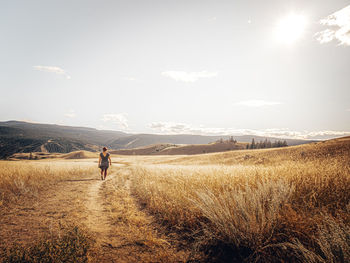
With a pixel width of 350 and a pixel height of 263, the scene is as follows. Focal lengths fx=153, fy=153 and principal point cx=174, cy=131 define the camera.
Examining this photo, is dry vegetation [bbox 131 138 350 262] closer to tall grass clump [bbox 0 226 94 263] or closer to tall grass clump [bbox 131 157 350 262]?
tall grass clump [bbox 131 157 350 262]

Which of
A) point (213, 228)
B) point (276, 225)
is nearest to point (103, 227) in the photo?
point (213, 228)

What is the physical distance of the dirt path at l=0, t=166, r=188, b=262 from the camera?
8.78 ft

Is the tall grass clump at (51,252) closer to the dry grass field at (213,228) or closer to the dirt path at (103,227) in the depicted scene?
the dry grass field at (213,228)

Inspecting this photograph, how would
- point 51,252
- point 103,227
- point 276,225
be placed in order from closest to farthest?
point 51,252 → point 276,225 → point 103,227

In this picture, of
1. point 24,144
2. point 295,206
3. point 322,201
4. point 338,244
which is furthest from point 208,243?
point 24,144

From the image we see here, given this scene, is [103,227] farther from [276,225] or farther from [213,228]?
[276,225]

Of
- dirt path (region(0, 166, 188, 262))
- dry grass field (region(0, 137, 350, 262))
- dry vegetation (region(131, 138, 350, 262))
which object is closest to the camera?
dry vegetation (region(131, 138, 350, 262))

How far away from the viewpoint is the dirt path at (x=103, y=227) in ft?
8.78

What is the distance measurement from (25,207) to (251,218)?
6.62m

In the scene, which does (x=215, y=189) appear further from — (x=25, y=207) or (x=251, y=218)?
(x=25, y=207)

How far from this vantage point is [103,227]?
3717 mm

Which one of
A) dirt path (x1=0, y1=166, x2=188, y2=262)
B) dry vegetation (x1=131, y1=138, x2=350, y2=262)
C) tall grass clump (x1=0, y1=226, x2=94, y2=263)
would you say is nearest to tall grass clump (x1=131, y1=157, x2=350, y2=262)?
dry vegetation (x1=131, y1=138, x2=350, y2=262)

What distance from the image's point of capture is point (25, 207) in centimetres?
493

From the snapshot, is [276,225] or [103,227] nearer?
[276,225]
